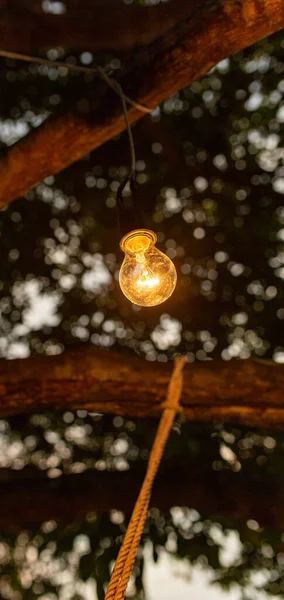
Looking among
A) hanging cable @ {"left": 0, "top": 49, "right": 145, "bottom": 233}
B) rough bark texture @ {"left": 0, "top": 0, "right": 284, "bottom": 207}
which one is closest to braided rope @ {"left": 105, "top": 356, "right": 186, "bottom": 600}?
hanging cable @ {"left": 0, "top": 49, "right": 145, "bottom": 233}

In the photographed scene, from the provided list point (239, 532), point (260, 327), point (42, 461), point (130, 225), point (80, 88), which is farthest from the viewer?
point (42, 461)

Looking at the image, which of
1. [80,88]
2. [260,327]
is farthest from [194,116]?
[260,327]

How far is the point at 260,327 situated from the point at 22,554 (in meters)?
3.33

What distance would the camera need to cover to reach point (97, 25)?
12.8 ft

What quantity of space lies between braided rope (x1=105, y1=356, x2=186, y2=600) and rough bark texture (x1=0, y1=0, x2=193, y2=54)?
2610 mm

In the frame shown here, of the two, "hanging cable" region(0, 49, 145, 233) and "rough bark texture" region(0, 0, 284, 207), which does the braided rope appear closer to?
"hanging cable" region(0, 49, 145, 233)

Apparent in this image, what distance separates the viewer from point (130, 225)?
6.81 ft

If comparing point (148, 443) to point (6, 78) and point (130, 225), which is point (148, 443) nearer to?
point (130, 225)

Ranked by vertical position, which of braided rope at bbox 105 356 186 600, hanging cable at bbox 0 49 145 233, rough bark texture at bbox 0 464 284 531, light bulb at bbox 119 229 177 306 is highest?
hanging cable at bbox 0 49 145 233

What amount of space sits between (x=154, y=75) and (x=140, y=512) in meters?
1.87

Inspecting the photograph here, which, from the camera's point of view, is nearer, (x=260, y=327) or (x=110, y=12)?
(x=110, y=12)

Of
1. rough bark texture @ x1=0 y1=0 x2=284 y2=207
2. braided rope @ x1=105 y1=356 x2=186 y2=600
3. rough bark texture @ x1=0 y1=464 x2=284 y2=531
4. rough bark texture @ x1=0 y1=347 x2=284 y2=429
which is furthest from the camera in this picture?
rough bark texture @ x1=0 y1=464 x2=284 y2=531

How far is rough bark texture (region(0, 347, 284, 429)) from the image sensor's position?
9.50ft

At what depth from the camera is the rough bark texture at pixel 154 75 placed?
2180 mm
